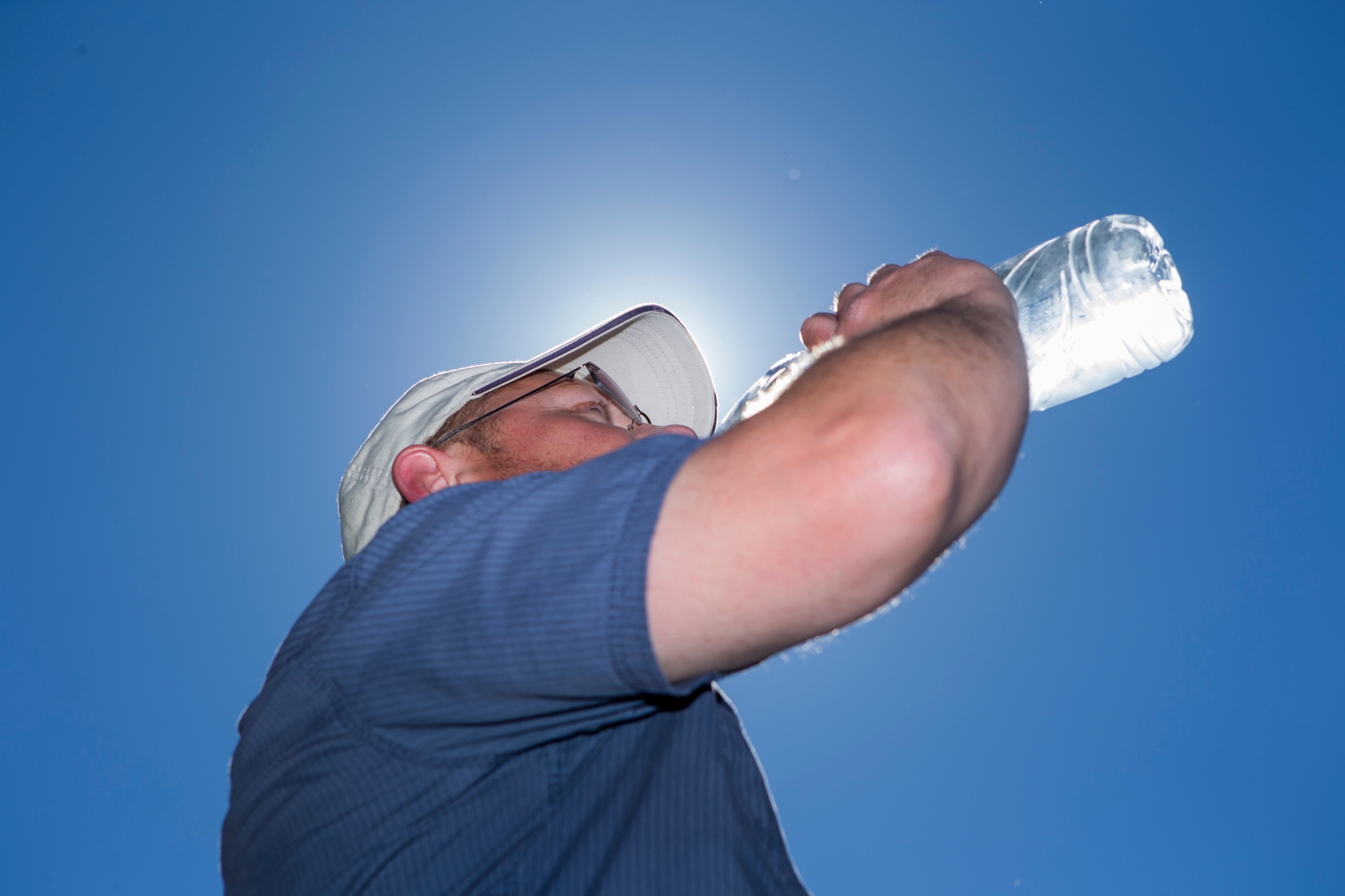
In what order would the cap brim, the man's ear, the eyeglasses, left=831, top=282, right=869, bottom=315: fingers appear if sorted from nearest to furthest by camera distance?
left=831, top=282, right=869, bottom=315: fingers, the man's ear, the eyeglasses, the cap brim

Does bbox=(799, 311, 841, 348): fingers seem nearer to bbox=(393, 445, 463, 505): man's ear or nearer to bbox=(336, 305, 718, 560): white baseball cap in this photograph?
bbox=(336, 305, 718, 560): white baseball cap

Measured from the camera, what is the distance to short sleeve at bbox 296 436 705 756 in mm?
509

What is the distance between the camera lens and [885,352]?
0.56m

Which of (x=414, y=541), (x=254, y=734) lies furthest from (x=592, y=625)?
(x=254, y=734)

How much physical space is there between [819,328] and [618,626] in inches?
20.9

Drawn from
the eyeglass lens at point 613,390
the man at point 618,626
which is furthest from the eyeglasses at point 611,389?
the man at point 618,626

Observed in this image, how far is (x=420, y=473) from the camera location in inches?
44.5

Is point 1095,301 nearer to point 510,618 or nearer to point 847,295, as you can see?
point 847,295

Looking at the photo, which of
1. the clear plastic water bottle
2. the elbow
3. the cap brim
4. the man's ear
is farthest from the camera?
the clear plastic water bottle

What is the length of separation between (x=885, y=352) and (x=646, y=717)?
19.4 inches

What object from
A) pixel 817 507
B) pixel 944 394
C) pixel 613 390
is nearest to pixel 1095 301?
pixel 613 390

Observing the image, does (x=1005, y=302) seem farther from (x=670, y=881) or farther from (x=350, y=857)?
(x=350, y=857)

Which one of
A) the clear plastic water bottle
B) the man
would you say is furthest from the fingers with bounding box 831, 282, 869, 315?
the clear plastic water bottle

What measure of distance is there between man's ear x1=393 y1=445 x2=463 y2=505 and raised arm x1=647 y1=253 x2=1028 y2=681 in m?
0.68
